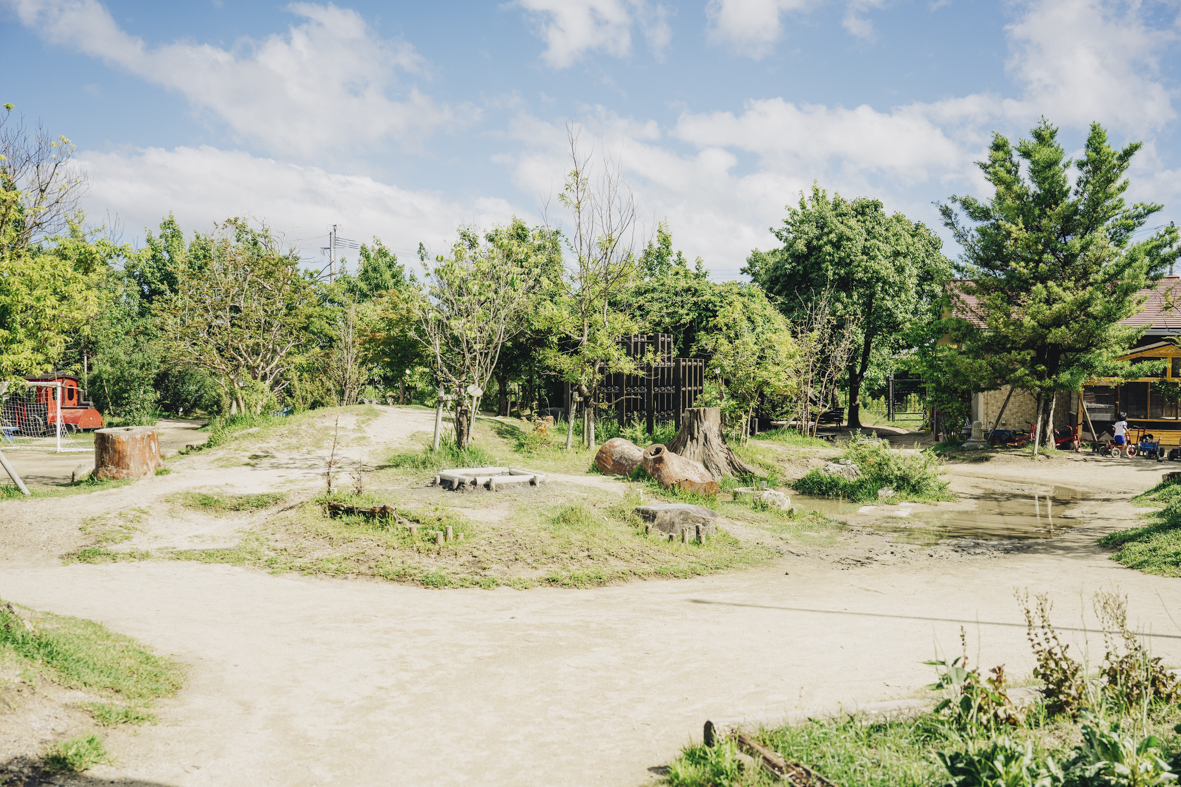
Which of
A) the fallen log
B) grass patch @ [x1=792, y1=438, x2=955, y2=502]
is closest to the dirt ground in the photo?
the fallen log

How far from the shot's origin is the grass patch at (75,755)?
3.25 meters

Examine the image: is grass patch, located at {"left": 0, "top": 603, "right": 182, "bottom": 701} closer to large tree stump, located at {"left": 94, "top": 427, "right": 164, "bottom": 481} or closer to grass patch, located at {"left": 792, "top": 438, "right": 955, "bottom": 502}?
large tree stump, located at {"left": 94, "top": 427, "right": 164, "bottom": 481}

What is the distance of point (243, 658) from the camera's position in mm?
5105

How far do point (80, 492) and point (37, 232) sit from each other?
23.9ft

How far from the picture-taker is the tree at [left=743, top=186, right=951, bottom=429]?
26141 millimetres

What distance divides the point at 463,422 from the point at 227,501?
4.67 metres

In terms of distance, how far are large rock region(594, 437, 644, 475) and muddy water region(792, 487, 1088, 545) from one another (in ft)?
9.95

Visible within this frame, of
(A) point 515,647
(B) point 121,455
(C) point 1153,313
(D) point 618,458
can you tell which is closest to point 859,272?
(C) point 1153,313

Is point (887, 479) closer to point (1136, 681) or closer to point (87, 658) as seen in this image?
point (1136, 681)

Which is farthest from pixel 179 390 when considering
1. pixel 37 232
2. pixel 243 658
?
pixel 243 658

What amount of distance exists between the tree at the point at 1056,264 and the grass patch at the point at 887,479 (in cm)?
806

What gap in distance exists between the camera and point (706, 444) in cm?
1419

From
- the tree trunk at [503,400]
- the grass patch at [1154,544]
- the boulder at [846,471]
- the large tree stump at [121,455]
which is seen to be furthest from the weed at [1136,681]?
the tree trunk at [503,400]

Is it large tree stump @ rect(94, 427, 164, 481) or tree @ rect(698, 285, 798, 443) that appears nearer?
large tree stump @ rect(94, 427, 164, 481)
